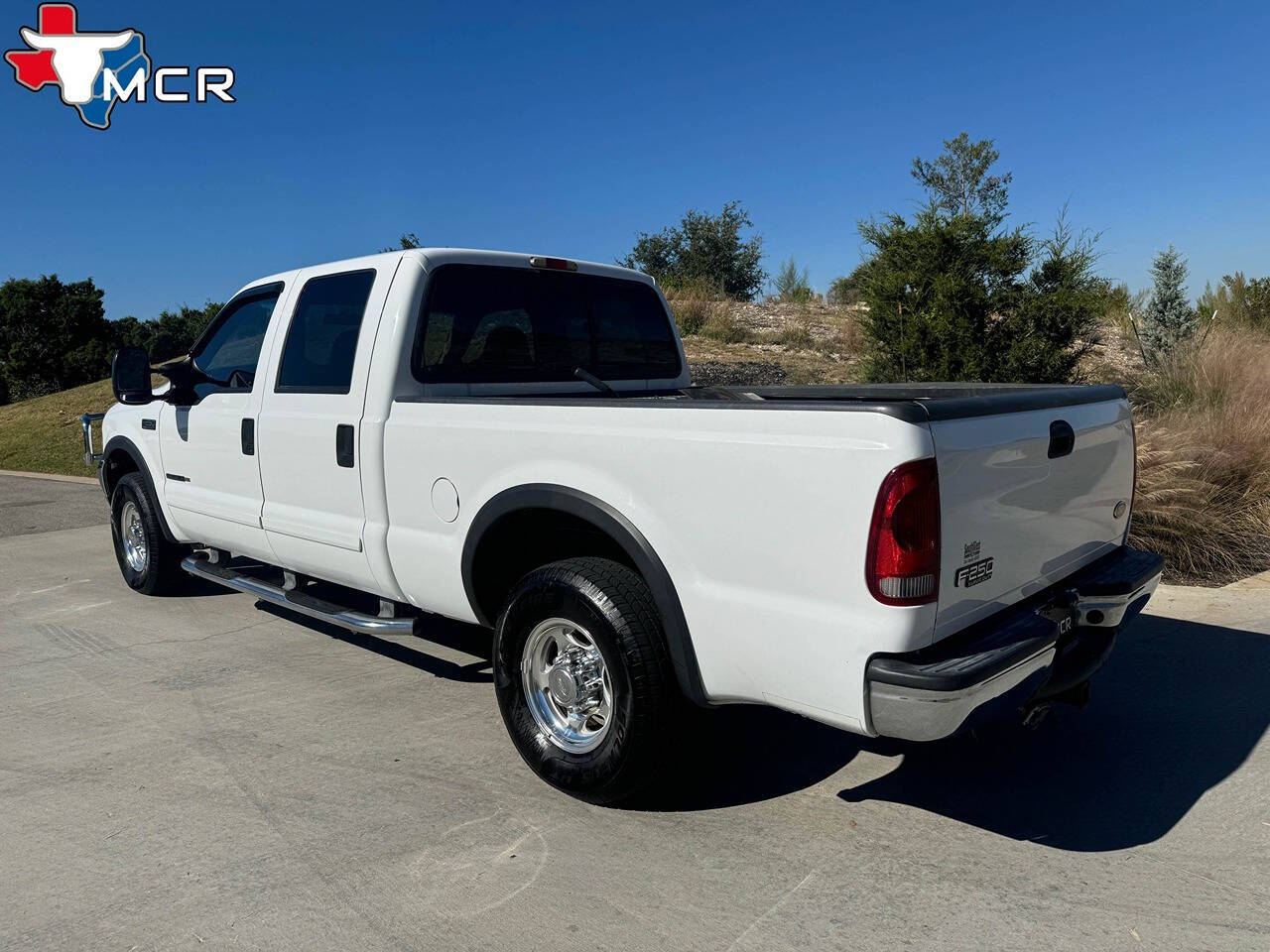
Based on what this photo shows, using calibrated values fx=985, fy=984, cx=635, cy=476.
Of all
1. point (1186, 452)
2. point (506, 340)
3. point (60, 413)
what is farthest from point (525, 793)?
point (60, 413)

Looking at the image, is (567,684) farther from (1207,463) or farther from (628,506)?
(1207,463)

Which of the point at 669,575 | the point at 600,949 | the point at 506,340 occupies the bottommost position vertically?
the point at 600,949

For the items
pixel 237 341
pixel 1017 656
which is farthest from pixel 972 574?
pixel 237 341

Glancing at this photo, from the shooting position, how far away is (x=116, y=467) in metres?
6.76

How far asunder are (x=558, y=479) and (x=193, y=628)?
355cm

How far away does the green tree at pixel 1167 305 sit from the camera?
12133 millimetres

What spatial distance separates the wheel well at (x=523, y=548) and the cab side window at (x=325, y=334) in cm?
115

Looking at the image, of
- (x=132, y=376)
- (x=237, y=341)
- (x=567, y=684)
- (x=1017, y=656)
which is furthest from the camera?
(x=132, y=376)

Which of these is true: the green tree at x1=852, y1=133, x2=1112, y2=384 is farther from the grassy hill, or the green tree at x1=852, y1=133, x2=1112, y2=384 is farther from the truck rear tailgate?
the grassy hill

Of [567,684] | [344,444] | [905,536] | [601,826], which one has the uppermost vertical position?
[344,444]

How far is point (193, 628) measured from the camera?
5.92 metres

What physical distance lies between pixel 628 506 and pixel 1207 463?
6.03 meters

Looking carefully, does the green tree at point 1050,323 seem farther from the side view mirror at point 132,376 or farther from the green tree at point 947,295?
the side view mirror at point 132,376

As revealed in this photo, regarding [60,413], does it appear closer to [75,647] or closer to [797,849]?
[75,647]
